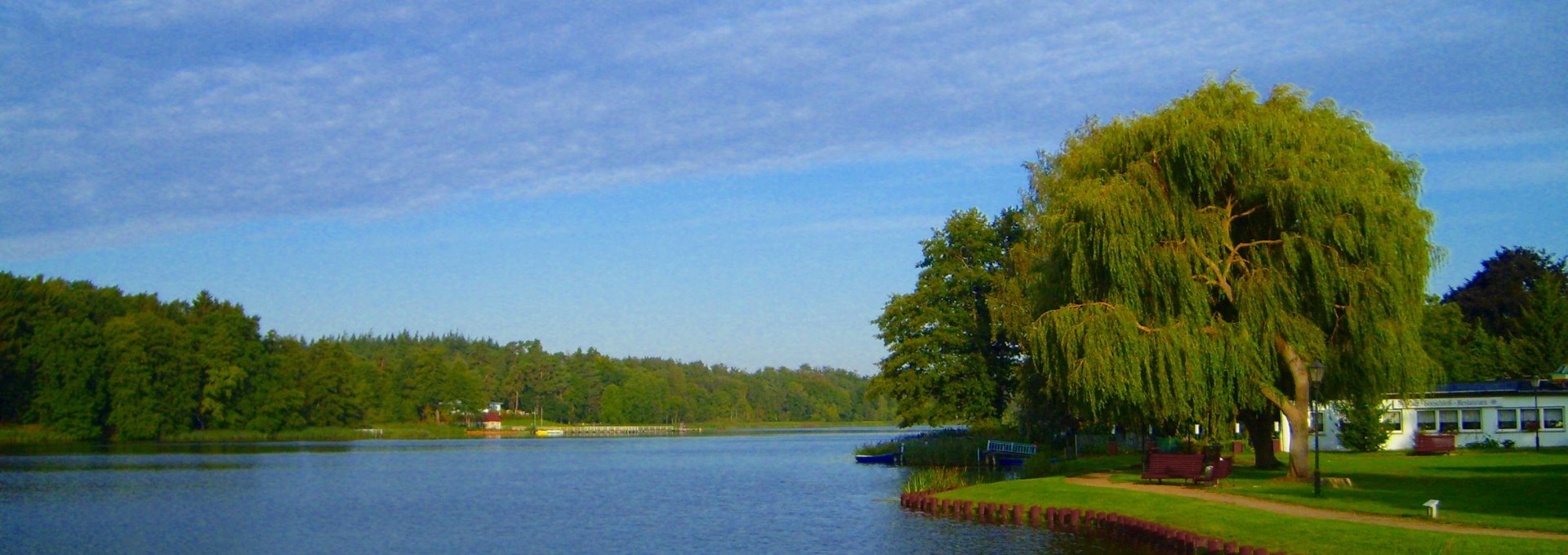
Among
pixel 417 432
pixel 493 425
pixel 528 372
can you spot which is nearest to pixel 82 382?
pixel 417 432

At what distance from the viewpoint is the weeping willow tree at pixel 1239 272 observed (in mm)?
26891

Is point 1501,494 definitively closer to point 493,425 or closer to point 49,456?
point 49,456

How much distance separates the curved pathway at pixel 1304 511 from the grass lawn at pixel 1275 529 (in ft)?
1.66

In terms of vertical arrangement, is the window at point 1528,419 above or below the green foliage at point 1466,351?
below

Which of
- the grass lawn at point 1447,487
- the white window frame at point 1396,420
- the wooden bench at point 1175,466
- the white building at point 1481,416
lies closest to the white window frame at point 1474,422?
the white building at point 1481,416

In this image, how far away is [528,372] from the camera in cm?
16375

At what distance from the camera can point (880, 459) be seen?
2372 inches

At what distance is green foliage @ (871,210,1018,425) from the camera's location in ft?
181

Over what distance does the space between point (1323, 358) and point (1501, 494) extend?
217 inches

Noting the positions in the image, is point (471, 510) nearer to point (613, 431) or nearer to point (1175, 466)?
point (1175, 466)

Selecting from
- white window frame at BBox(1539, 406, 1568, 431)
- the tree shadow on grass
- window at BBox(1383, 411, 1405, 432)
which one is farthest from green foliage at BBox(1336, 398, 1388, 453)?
the tree shadow on grass

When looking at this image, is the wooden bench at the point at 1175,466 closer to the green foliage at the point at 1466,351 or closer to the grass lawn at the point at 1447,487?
the grass lawn at the point at 1447,487

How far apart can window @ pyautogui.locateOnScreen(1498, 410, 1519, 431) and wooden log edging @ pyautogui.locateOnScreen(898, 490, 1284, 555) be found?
83.6ft

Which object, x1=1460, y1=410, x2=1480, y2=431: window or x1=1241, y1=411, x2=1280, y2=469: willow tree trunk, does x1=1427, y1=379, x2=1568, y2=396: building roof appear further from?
x1=1241, y1=411, x2=1280, y2=469: willow tree trunk
